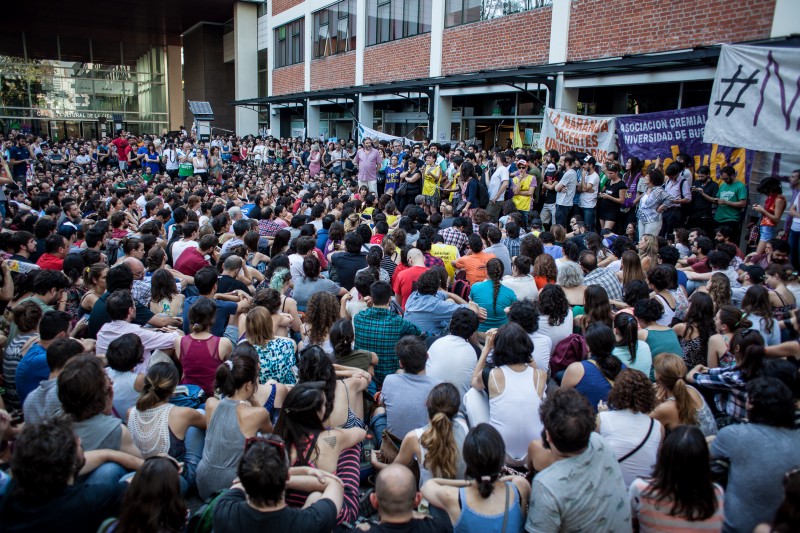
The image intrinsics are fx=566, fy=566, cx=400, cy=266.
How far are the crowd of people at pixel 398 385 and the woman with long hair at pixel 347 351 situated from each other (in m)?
0.02

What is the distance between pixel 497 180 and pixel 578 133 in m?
2.05

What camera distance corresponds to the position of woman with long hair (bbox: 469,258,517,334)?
571 centimetres

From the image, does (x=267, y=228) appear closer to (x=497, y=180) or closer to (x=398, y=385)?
(x=497, y=180)

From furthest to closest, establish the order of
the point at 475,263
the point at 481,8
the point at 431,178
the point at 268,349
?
the point at 481,8, the point at 431,178, the point at 475,263, the point at 268,349

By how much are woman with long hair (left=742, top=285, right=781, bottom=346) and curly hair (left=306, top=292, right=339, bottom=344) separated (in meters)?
3.52

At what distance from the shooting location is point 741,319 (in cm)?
468

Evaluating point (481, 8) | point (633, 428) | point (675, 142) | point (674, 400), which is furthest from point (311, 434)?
point (481, 8)

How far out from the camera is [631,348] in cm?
434

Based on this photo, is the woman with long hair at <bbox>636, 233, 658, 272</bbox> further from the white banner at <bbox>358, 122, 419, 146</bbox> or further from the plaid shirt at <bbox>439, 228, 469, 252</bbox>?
the white banner at <bbox>358, 122, 419, 146</bbox>

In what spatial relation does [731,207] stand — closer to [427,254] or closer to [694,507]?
[427,254]

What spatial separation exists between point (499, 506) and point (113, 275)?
4059 mm

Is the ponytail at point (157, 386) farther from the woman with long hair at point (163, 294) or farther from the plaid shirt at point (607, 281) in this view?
the plaid shirt at point (607, 281)

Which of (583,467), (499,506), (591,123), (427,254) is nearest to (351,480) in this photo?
(499,506)

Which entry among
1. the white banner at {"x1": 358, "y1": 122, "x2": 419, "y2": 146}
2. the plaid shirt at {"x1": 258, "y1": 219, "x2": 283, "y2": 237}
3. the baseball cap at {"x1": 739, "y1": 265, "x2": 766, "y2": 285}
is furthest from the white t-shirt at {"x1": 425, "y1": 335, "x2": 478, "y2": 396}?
the white banner at {"x1": 358, "y1": 122, "x2": 419, "y2": 146}
